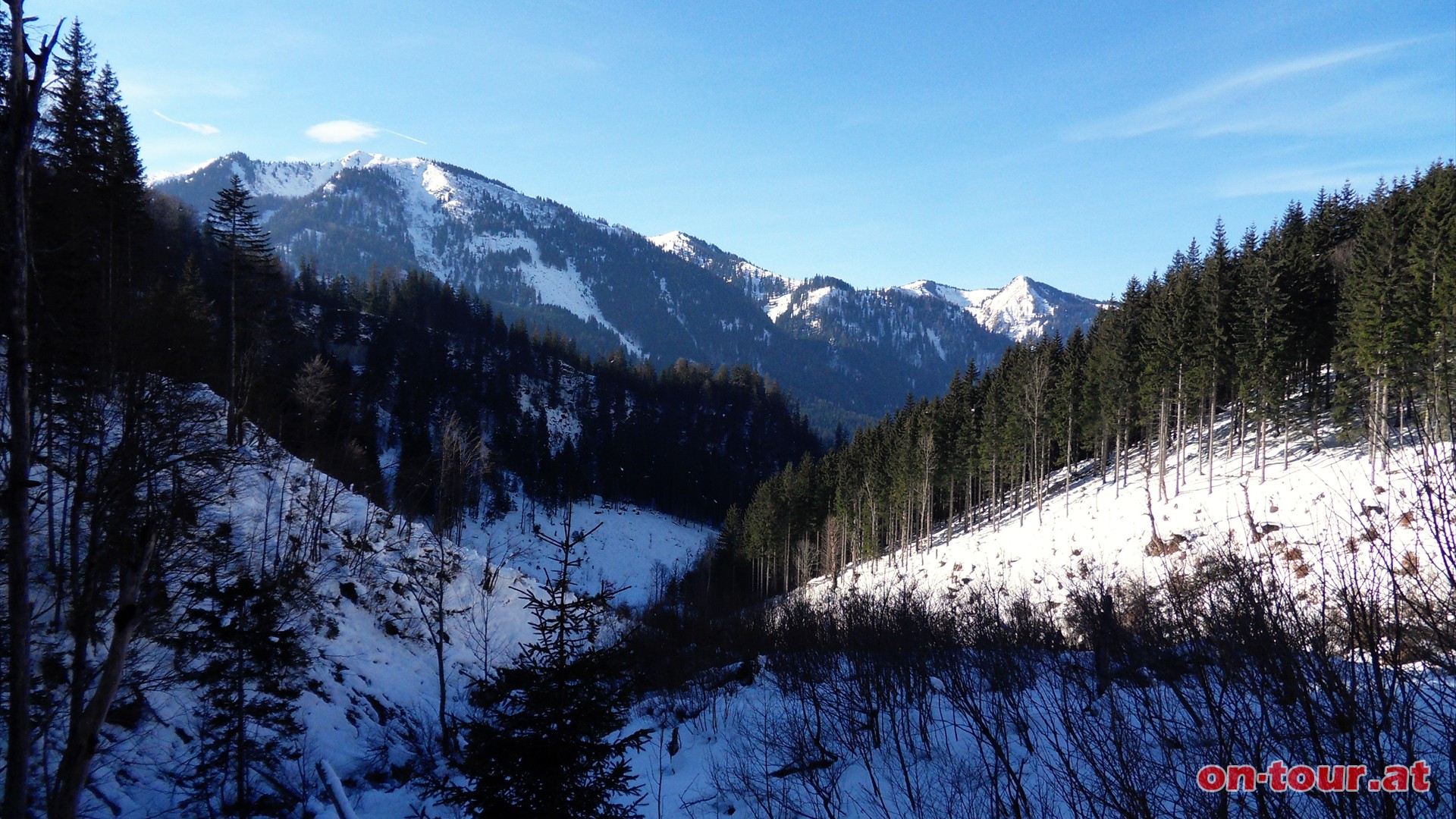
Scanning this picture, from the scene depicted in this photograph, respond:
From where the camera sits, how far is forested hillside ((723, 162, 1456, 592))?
31.4 meters

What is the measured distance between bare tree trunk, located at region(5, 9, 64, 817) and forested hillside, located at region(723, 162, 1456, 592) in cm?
3416

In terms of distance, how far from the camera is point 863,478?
6344cm

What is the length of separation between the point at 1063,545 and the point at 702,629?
22494 mm

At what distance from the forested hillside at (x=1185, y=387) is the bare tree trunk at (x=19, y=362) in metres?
34.2

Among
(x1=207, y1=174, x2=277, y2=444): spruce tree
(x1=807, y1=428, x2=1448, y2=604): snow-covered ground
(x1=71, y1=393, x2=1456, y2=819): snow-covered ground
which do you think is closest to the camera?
(x1=71, y1=393, x2=1456, y2=819): snow-covered ground

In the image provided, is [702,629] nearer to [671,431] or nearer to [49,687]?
[49,687]

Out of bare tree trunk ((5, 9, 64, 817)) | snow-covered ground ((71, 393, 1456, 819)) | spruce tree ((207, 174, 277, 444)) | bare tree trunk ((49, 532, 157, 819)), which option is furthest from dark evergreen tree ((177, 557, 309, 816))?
spruce tree ((207, 174, 277, 444))

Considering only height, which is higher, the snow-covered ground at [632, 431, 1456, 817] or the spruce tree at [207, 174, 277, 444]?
the spruce tree at [207, 174, 277, 444]

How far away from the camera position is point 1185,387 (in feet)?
136

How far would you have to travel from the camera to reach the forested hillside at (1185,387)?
31.4 meters

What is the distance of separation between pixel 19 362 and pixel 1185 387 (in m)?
52.0

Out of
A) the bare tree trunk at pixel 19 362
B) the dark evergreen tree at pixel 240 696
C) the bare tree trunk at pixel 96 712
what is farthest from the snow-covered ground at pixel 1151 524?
the bare tree trunk at pixel 19 362
